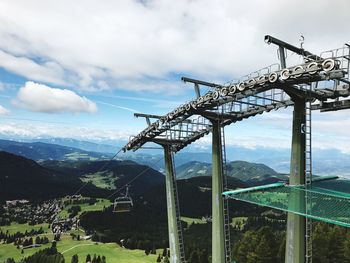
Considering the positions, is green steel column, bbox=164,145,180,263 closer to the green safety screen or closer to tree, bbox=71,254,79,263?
the green safety screen

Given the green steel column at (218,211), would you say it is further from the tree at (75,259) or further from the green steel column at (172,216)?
the tree at (75,259)

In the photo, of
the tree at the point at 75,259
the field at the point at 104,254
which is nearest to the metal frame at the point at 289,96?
the field at the point at 104,254

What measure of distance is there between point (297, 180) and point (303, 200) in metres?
1.06

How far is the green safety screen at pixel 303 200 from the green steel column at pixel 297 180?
0.18 metres

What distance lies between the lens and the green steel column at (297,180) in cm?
1391

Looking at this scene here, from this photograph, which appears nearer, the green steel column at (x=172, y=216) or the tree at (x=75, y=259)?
the green steel column at (x=172, y=216)

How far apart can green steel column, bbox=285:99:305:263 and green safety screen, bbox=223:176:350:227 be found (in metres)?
0.18

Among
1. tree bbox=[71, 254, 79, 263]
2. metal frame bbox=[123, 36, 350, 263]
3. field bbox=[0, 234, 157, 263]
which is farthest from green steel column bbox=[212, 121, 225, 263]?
tree bbox=[71, 254, 79, 263]

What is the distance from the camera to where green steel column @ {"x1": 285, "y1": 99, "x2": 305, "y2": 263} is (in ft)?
45.6

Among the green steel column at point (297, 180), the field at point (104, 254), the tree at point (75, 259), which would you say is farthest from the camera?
the field at point (104, 254)

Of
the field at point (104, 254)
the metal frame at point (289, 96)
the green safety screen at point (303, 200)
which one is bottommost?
the field at point (104, 254)

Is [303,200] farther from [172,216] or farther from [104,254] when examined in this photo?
[104,254]

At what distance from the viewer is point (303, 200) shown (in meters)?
13.4

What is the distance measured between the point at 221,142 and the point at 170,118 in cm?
401
